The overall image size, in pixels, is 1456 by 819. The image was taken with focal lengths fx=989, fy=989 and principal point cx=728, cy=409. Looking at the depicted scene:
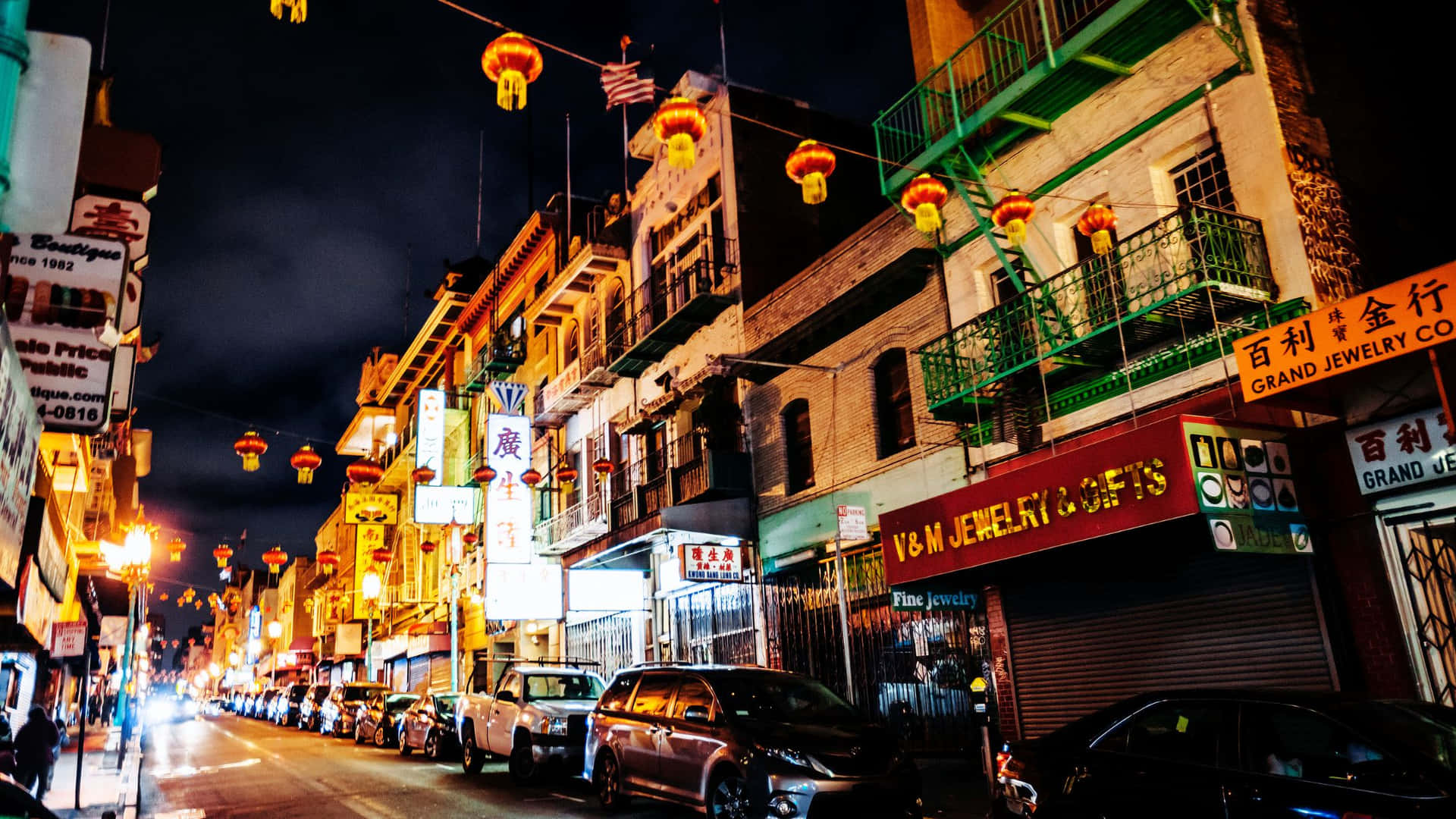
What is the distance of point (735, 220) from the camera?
72.5 feet

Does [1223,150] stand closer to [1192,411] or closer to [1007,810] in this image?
[1192,411]

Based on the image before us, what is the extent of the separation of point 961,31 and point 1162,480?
9.13 meters

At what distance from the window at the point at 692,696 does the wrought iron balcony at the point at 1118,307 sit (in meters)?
5.53

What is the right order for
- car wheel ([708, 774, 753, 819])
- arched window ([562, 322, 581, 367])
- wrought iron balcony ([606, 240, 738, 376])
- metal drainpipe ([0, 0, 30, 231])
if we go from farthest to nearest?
arched window ([562, 322, 581, 367]) < wrought iron balcony ([606, 240, 738, 376]) < car wheel ([708, 774, 753, 819]) < metal drainpipe ([0, 0, 30, 231])

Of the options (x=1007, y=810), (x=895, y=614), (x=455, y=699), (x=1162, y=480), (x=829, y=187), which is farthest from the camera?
(x=829, y=187)

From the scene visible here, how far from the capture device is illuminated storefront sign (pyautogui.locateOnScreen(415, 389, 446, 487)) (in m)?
34.8

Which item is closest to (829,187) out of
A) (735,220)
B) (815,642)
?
(735,220)

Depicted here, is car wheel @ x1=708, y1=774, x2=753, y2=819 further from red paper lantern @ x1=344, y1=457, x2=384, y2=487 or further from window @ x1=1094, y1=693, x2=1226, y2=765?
red paper lantern @ x1=344, y1=457, x2=384, y2=487

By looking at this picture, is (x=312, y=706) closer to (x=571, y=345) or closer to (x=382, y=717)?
(x=382, y=717)

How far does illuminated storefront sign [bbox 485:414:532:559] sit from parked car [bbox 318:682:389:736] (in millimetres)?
5009

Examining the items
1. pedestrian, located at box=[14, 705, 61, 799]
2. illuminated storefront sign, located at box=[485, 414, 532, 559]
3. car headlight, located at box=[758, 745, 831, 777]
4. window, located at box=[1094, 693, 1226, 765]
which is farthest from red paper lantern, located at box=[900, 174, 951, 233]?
illuminated storefront sign, located at box=[485, 414, 532, 559]

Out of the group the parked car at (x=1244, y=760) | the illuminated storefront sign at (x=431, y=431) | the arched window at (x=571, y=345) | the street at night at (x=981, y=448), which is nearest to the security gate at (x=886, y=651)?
the street at night at (x=981, y=448)

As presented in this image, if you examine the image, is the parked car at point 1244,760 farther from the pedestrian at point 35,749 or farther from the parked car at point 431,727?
the parked car at point 431,727

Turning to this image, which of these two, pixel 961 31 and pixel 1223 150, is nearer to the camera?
pixel 1223 150
